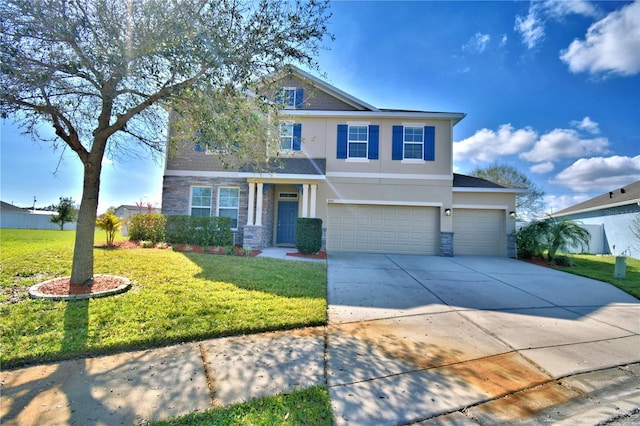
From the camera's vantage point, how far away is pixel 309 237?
1105 cm

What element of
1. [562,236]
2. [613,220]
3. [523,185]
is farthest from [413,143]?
[523,185]

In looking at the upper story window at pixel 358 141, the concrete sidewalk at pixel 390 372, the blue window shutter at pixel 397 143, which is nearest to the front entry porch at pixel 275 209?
the upper story window at pixel 358 141

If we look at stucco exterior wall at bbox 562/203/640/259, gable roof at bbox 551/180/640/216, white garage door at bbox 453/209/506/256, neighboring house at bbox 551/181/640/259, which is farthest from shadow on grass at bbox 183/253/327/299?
gable roof at bbox 551/180/640/216

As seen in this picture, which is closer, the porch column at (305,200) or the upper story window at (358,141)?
the porch column at (305,200)

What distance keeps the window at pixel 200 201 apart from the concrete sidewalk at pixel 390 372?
9.30 meters

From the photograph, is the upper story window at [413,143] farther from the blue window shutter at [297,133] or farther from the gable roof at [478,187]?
the blue window shutter at [297,133]

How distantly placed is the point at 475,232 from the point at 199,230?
459 inches

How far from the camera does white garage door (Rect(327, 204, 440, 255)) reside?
504 inches

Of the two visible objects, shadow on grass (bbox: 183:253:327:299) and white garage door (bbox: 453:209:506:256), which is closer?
shadow on grass (bbox: 183:253:327:299)

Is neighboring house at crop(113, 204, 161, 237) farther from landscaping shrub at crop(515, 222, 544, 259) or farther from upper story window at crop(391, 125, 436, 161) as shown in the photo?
landscaping shrub at crop(515, 222, 544, 259)

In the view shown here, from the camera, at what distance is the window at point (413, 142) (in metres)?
13.0

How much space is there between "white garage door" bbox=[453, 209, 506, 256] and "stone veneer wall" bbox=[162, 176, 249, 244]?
30.7 ft

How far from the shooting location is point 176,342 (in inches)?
143

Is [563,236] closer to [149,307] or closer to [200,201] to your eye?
[149,307]
